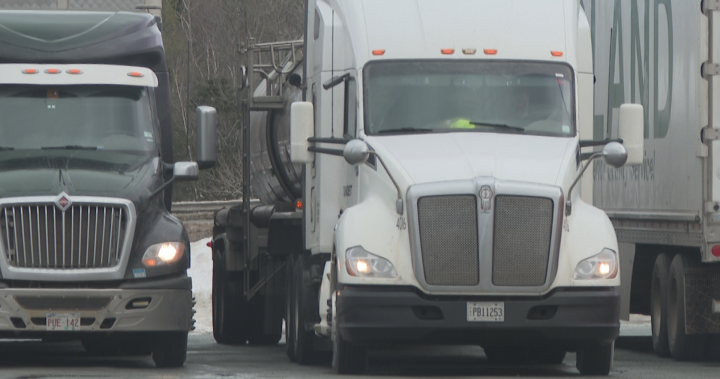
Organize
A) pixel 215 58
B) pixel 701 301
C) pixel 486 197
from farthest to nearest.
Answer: pixel 215 58, pixel 701 301, pixel 486 197

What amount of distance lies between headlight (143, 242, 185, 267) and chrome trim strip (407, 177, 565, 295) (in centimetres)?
264

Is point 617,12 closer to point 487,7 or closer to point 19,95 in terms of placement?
point 487,7

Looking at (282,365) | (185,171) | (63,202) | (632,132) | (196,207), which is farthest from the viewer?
(196,207)

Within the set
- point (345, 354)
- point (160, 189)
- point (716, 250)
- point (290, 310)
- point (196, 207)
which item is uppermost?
point (160, 189)

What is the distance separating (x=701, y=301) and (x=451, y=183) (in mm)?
4272

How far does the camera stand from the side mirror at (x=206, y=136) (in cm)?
1431

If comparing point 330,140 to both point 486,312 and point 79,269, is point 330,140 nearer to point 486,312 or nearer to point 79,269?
point 486,312

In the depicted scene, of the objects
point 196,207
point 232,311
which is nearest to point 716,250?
point 232,311

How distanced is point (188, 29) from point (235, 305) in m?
43.0

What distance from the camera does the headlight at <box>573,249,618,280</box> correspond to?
485 inches

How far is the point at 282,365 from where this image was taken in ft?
49.8

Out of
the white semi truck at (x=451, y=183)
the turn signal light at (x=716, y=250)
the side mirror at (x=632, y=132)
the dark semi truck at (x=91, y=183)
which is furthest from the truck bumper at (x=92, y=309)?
the turn signal light at (x=716, y=250)

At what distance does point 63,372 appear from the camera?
1309 cm

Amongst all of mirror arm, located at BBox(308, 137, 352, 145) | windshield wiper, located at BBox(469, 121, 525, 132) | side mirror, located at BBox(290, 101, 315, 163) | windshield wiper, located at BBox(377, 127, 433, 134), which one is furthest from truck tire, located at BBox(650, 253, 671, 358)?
side mirror, located at BBox(290, 101, 315, 163)
